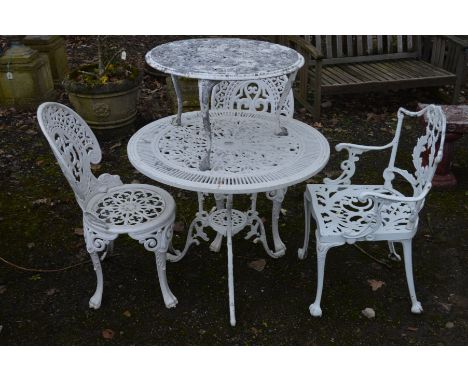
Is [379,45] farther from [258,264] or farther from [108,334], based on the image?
[108,334]

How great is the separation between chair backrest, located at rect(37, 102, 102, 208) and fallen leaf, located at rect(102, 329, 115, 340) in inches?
31.2

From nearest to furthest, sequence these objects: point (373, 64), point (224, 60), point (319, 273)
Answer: point (224, 60)
point (319, 273)
point (373, 64)

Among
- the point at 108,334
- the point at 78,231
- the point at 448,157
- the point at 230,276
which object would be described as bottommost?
the point at 108,334

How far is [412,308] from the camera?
305 centimetres

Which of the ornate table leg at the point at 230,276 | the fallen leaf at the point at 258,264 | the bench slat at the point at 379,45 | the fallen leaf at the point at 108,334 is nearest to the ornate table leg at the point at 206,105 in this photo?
the ornate table leg at the point at 230,276

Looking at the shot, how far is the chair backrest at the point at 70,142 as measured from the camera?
2.69 m

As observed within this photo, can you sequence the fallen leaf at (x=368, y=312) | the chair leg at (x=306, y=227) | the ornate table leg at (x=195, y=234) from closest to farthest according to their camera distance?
the fallen leaf at (x=368, y=312) → the chair leg at (x=306, y=227) → the ornate table leg at (x=195, y=234)

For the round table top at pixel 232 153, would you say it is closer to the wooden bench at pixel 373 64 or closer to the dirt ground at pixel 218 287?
the dirt ground at pixel 218 287

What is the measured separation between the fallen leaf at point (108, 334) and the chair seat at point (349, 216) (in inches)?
55.9

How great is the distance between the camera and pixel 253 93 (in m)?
3.59

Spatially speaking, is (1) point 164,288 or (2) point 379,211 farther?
(1) point 164,288

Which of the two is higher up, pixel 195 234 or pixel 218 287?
pixel 195 234

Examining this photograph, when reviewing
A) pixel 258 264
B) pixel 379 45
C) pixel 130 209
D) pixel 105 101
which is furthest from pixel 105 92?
pixel 379 45

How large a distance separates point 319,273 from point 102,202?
1454mm
